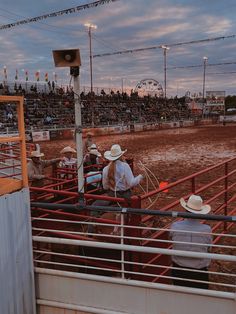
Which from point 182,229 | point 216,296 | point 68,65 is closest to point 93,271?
point 182,229

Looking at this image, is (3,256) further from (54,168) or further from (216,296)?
(54,168)

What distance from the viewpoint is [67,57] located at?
150 inches

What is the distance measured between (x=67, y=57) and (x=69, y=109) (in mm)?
42246

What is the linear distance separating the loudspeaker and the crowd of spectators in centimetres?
2316

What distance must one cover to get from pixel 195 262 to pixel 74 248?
2409 millimetres

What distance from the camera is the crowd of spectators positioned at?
37269 millimetres

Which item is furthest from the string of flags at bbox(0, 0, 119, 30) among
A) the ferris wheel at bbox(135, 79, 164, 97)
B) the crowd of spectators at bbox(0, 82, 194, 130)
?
the ferris wheel at bbox(135, 79, 164, 97)

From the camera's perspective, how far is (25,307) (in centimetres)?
371

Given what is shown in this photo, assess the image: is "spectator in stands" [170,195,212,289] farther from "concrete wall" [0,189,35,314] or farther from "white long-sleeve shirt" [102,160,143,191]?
"concrete wall" [0,189,35,314]

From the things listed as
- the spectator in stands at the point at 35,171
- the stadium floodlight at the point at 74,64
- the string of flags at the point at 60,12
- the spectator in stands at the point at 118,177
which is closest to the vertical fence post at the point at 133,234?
the stadium floodlight at the point at 74,64

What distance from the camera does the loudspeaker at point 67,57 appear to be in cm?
378

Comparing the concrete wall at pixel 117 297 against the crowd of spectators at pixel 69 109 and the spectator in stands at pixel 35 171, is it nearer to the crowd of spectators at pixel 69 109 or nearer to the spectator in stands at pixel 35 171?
the spectator in stands at pixel 35 171

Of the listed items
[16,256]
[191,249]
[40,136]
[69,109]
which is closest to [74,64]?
[16,256]

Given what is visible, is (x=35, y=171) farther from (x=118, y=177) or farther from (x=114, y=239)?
(x=114, y=239)
